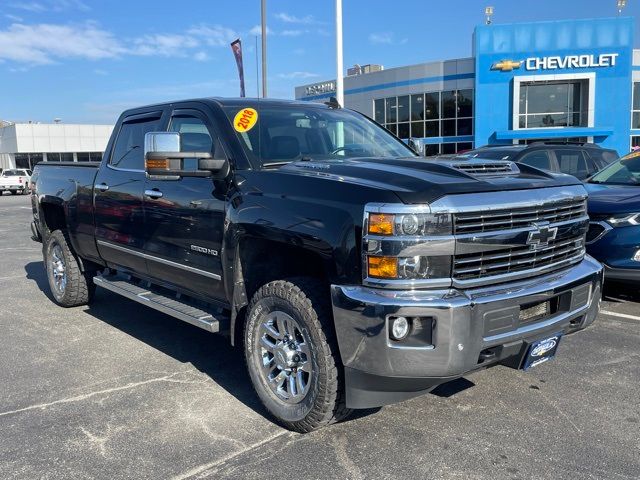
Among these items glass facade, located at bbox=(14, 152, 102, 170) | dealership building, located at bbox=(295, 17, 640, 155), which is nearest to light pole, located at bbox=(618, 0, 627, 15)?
dealership building, located at bbox=(295, 17, 640, 155)

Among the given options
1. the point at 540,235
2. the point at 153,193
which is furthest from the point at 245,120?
the point at 540,235

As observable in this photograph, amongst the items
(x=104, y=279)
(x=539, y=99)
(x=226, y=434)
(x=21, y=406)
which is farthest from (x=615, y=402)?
(x=539, y=99)

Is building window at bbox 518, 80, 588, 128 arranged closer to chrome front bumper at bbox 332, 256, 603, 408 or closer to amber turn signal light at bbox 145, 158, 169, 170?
amber turn signal light at bbox 145, 158, 169, 170

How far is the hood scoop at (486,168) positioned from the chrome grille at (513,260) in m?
0.51

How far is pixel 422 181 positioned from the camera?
312 cm

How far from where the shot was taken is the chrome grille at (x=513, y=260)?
10.00 ft

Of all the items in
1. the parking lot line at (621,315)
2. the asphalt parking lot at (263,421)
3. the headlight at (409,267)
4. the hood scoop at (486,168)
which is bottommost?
the asphalt parking lot at (263,421)

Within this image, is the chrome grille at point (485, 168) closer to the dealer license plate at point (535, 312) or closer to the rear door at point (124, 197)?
the dealer license plate at point (535, 312)

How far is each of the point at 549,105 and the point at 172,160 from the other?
33940 millimetres

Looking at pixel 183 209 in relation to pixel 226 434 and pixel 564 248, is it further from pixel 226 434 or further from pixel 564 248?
pixel 564 248

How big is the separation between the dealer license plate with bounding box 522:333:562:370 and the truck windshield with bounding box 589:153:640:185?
4042 millimetres

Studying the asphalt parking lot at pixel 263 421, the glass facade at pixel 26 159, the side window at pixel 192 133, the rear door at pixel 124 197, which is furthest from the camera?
the glass facade at pixel 26 159

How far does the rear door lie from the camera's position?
16.1ft

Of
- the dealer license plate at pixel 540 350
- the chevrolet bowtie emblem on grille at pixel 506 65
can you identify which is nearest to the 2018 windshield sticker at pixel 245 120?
the dealer license plate at pixel 540 350
